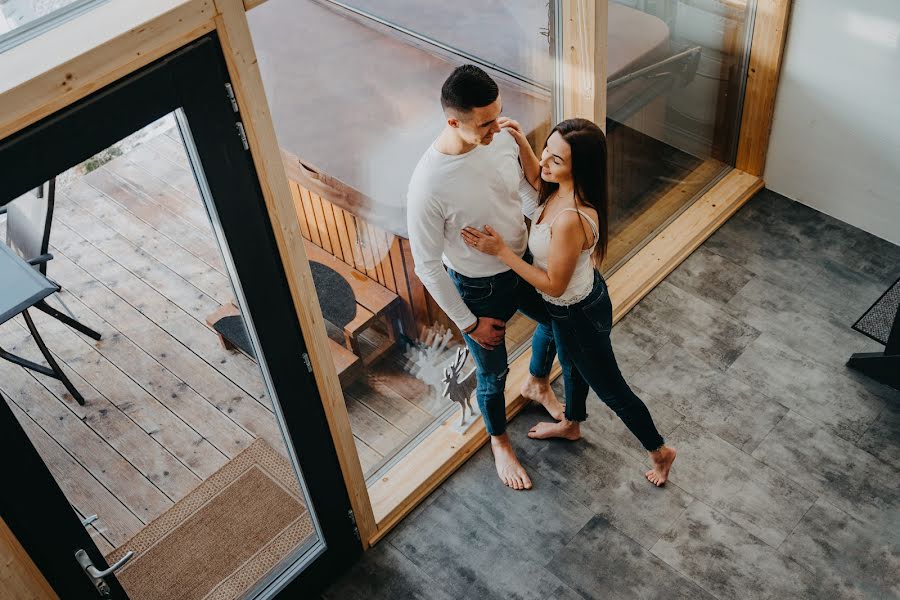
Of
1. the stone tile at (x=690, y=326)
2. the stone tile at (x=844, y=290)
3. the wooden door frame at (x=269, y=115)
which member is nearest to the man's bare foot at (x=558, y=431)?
the wooden door frame at (x=269, y=115)

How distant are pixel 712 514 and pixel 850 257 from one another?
1482 mm

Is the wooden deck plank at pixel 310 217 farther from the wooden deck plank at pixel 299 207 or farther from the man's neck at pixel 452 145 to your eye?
the man's neck at pixel 452 145

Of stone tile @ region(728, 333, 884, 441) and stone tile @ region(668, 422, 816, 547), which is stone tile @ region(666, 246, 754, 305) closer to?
stone tile @ region(728, 333, 884, 441)

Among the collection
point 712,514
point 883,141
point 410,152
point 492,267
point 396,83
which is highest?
point 396,83

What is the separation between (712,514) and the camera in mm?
3098

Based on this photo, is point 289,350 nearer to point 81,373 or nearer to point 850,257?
point 81,373

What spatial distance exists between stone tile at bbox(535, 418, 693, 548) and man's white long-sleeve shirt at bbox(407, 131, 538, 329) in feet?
2.78

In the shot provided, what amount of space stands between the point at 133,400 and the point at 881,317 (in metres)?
2.83

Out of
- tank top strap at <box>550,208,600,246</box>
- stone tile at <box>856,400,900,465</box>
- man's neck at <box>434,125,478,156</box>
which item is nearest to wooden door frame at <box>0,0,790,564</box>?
man's neck at <box>434,125,478,156</box>

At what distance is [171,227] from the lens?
2.15m

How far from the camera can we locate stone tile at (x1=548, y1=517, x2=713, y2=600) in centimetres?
292

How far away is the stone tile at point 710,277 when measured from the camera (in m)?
3.85

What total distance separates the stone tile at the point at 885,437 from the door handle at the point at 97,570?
A: 8.16 feet

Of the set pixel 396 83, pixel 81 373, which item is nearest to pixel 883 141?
pixel 396 83
